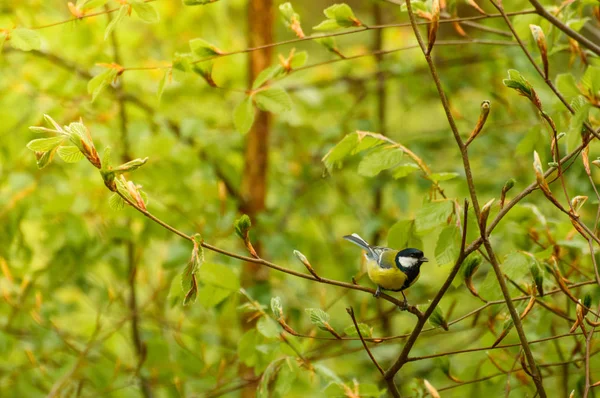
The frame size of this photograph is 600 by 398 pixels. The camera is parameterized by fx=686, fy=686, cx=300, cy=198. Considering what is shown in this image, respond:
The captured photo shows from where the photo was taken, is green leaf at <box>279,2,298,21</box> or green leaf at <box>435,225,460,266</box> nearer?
green leaf at <box>435,225,460,266</box>

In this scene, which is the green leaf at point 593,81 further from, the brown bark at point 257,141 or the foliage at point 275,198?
the brown bark at point 257,141

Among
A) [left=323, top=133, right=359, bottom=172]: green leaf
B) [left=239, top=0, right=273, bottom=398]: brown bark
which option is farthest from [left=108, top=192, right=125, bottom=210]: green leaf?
[left=239, top=0, right=273, bottom=398]: brown bark

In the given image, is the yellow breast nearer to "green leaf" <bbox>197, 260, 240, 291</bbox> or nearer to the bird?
the bird

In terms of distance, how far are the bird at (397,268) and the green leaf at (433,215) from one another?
5cm

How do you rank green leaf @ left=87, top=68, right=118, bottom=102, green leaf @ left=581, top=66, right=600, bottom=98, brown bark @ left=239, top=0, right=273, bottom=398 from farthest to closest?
brown bark @ left=239, top=0, right=273, bottom=398
green leaf @ left=87, top=68, right=118, bottom=102
green leaf @ left=581, top=66, right=600, bottom=98

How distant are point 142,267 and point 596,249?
1947 millimetres

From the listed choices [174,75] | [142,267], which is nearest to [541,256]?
[174,75]

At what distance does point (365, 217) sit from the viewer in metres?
2.90

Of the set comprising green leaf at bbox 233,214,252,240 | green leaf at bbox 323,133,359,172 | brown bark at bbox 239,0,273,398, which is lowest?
brown bark at bbox 239,0,273,398

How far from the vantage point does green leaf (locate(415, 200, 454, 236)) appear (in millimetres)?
1249

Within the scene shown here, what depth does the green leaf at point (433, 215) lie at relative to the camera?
4.10 ft

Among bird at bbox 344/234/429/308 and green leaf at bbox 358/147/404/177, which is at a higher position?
green leaf at bbox 358/147/404/177

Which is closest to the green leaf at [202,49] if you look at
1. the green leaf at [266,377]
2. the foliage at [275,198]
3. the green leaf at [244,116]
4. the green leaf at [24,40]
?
the foliage at [275,198]

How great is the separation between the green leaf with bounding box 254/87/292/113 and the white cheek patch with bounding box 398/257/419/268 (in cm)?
38
